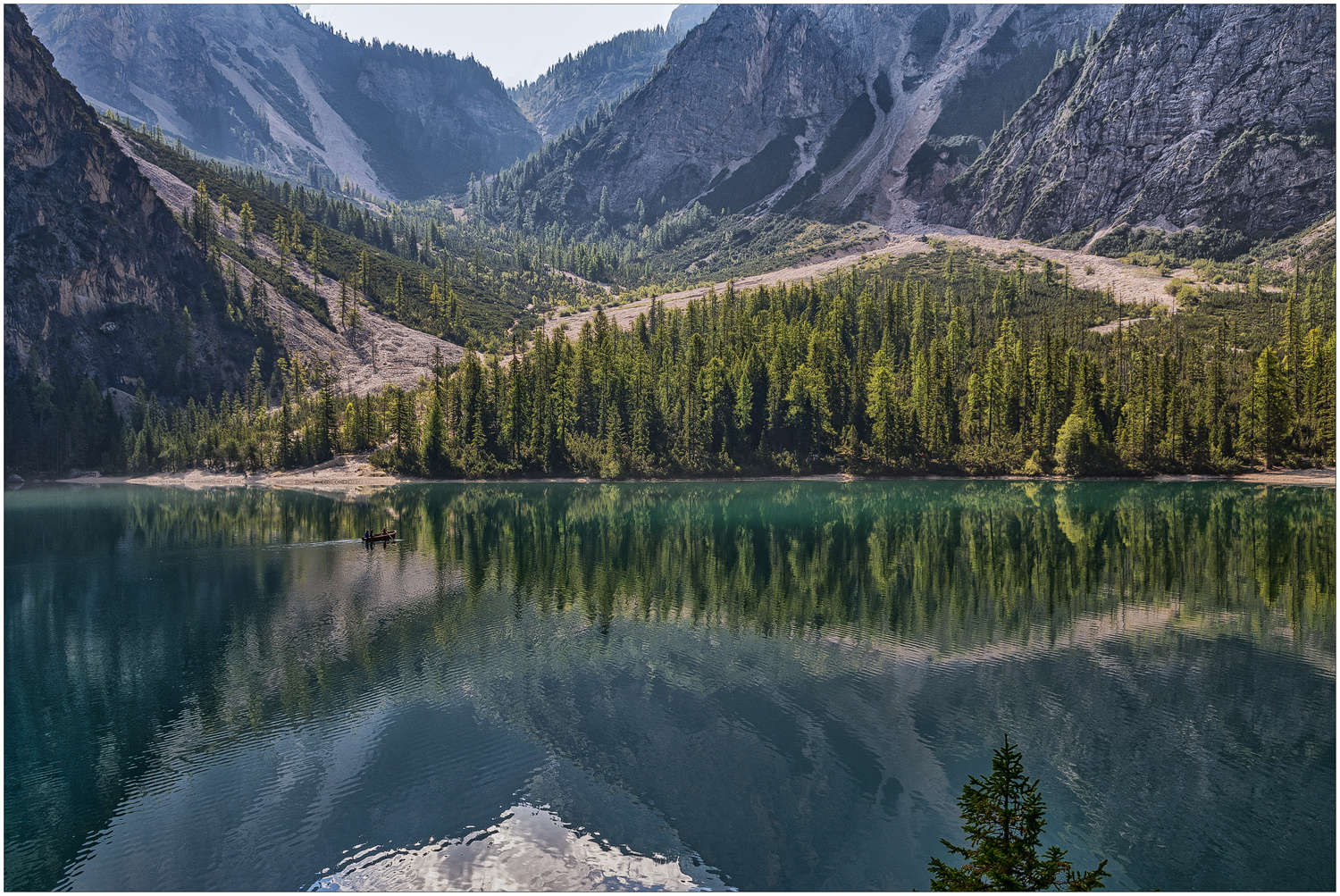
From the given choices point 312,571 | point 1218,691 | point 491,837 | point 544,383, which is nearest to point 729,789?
point 491,837

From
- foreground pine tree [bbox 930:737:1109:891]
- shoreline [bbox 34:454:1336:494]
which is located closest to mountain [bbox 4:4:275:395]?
shoreline [bbox 34:454:1336:494]

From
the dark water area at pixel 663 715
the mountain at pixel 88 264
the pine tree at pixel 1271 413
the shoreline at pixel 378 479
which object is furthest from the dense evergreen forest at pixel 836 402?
the dark water area at pixel 663 715

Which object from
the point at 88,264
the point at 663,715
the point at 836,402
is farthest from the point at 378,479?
the point at 663,715

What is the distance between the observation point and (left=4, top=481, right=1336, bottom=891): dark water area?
18.8 m

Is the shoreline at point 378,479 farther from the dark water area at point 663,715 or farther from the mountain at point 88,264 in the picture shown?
the dark water area at point 663,715

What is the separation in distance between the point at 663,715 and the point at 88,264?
674 feet

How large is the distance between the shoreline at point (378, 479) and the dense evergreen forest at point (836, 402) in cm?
167

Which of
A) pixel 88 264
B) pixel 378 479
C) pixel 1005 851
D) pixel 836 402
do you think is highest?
pixel 88 264

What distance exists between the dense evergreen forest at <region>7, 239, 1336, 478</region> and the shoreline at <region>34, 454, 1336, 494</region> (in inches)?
65.9

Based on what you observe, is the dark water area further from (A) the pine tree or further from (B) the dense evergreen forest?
(B) the dense evergreen forest

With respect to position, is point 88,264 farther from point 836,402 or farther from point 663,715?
point 663,715

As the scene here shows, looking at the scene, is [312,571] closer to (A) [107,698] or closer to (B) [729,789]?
(A) [107,698]

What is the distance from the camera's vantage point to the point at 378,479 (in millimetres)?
137000

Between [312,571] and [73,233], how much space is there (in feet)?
578
